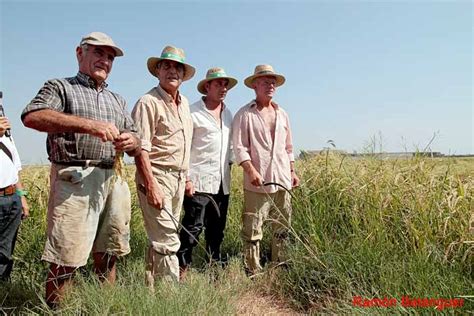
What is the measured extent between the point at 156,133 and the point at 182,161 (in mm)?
332

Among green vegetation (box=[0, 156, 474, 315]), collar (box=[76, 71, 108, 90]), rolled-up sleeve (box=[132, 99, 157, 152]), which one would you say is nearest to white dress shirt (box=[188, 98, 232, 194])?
rolled-up sleeve (box=[132, 99, 157, 152])

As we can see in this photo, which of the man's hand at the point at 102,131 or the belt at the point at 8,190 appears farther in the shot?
the belt at the point at 8,190

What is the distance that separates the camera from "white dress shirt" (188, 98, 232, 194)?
12.5 feet

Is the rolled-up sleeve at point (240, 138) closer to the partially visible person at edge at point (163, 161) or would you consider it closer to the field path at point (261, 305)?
the partially visible person at edge at point (163, 161)

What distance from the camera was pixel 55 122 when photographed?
2.35 metres

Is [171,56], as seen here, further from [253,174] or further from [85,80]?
[253,174]

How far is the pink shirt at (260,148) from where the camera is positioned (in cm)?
387

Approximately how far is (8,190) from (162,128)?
1607 millimetres

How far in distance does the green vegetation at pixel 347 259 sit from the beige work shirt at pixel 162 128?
0.98m

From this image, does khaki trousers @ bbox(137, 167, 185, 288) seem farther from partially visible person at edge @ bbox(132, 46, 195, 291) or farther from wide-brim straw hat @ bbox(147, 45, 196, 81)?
wide-brim straw hat @ bbox(147, 45, 196, 81)

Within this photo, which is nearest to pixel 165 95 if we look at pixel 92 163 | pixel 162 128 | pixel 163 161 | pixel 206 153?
pixel 162 128

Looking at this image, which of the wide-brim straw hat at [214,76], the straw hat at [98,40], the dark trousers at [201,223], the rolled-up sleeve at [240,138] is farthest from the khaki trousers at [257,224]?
the straw hat at [98,40]

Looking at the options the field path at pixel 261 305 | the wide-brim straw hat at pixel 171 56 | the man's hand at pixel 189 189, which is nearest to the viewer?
the field path at pixel 261 305

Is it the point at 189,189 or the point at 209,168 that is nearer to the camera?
the point at 189,189
